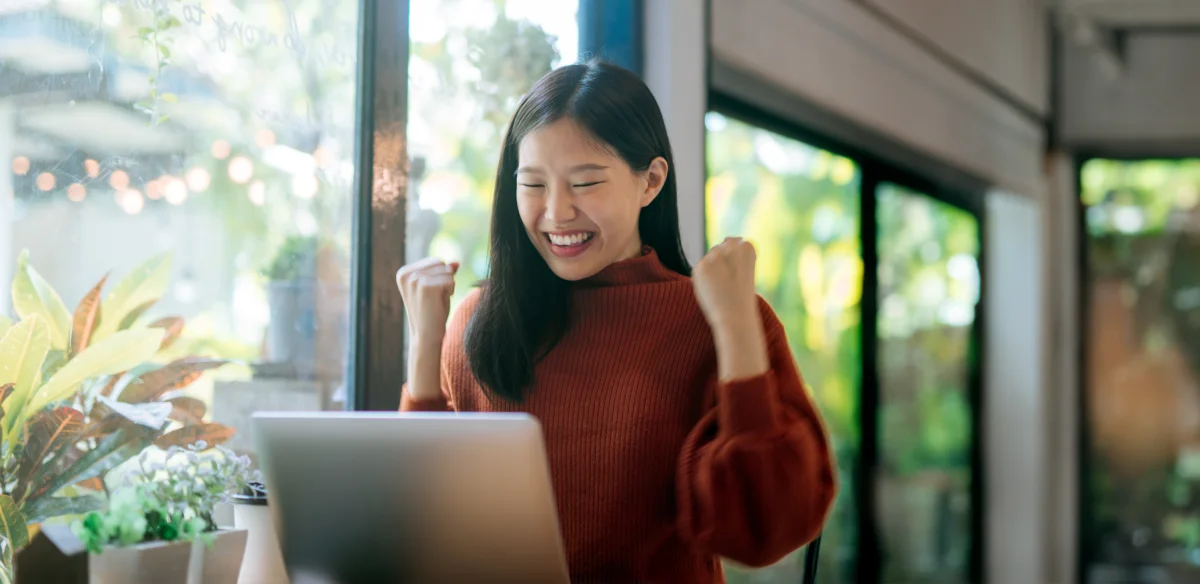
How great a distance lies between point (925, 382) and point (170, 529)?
3.85m

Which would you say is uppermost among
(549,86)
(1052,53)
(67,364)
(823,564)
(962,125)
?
(1052,53)

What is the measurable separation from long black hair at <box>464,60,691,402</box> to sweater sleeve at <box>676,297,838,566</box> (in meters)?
0.23

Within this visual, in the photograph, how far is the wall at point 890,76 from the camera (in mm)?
2674

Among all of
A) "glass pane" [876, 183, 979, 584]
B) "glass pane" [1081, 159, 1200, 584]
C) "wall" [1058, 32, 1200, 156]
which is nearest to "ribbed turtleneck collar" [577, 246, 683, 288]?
"glass pane" [876, 183, 979, 584]

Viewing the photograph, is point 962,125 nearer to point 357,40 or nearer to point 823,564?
point 823,564

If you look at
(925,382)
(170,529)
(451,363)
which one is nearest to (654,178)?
(451,363)

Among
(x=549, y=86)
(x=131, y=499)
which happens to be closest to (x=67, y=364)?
(x=131, y=499)

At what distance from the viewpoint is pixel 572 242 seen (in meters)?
1.26

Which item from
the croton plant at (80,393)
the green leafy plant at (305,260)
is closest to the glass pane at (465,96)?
the green leafy plant at (305,260)

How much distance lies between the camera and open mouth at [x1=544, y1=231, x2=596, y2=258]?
49.6 inches

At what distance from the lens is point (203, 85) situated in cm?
160

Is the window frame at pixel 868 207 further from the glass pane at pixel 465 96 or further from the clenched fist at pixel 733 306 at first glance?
the clenched fist at pixel 733 306

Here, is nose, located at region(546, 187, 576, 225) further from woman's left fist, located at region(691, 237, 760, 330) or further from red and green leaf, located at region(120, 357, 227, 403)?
red and green leaf, located at region(120, 357, 227, 403)

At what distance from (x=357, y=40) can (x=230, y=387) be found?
24.8 inches
